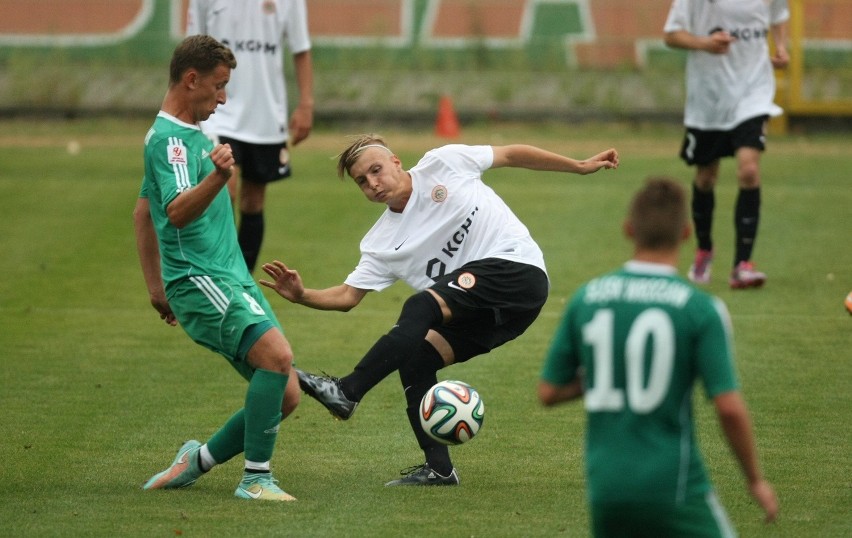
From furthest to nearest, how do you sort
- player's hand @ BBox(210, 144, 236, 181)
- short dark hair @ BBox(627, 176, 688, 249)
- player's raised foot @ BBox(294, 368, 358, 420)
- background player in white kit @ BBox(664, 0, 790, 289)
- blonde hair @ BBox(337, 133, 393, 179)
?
background player in white kit @ BBox(664, 0, 790, 289) → blonde hair @ BBox(337, 133, 393, 179) → player's raised foot @ BBox(294, 368, 358, 420) → player's hand @ BBox(210, 144, 236, 181) → short dark hair @ BBox(627, 176, 688, 249)

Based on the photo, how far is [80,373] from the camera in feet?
26.5

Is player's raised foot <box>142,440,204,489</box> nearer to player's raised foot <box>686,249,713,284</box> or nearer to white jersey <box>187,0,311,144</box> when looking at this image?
white jersey <box>187,0,311,144</box>

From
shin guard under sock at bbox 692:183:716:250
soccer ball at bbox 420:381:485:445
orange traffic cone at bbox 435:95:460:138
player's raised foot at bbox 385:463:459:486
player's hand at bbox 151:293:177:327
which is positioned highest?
player's hand at bbox 151:293:177:327

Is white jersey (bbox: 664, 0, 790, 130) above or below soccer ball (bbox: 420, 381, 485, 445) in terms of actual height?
above

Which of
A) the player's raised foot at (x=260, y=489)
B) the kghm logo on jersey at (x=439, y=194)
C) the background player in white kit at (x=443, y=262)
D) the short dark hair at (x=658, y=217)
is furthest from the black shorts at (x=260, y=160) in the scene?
the short dark hair at (x=658, y=217)

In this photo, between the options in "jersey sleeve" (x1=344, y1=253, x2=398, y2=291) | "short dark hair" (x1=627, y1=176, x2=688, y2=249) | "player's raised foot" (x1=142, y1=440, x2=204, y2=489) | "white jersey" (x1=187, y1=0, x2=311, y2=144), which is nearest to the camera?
"short dark hair" (x1=627, y1=176, x2=688, y2=249)

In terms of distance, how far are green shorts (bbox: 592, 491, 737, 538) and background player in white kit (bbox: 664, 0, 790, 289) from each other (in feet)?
Answer: 22.4

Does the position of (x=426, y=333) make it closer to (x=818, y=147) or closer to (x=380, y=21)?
(x=818, y=147)

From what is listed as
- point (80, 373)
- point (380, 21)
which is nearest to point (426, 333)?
point (80, 373)

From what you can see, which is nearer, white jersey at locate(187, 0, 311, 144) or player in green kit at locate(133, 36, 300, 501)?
player in green kit at locate(133, 36, 300, 501)

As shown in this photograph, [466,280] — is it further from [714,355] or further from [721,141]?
[721,141]

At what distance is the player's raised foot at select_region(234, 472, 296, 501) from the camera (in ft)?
18.6

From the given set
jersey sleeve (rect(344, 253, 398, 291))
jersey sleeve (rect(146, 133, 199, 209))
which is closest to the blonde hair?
jersey sleeve (rect(344, 253, 398, 291))

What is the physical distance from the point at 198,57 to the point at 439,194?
128 cm
